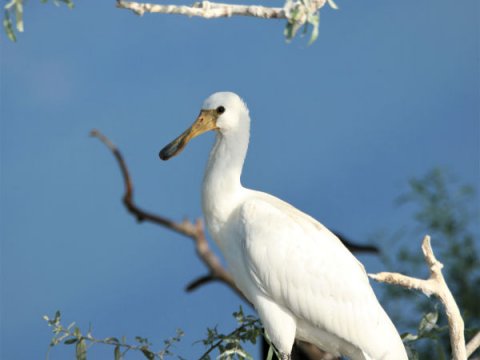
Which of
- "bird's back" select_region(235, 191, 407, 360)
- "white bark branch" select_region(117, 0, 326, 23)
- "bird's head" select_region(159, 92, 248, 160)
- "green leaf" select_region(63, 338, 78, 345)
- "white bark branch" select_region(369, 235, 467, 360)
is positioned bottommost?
"white bark branch" select_region(369, 235, 467, 360)

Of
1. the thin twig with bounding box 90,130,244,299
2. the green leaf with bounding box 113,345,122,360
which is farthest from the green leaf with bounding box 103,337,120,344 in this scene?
the thin twig with bounding box 90,130,244,299

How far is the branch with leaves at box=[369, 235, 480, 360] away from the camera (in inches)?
162

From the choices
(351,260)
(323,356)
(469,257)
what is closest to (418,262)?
(469,257)

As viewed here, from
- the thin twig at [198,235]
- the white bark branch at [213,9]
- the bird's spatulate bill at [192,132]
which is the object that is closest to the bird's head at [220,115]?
the bird's spatulate bill at [192,132]

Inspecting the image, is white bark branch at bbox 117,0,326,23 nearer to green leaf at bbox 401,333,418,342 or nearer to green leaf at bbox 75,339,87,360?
green leaf at bbox 75,339,87,360

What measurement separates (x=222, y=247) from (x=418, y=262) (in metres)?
3.55

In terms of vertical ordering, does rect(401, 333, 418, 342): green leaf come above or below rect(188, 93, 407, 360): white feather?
below

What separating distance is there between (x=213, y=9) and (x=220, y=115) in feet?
3.99

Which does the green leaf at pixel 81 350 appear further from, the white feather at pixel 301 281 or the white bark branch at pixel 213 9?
the white bark branch at pixel 213 9

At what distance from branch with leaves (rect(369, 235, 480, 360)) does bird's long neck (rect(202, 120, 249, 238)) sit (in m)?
0.94

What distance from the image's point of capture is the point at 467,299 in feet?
26.6

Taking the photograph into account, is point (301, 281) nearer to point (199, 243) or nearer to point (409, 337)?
point (409, 337)

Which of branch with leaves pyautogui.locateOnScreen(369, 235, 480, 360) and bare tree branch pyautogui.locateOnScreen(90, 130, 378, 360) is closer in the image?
branch with leaves pyautogui.locateOnScreen(369, 235, 480, 360)

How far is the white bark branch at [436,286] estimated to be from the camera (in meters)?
4.12
